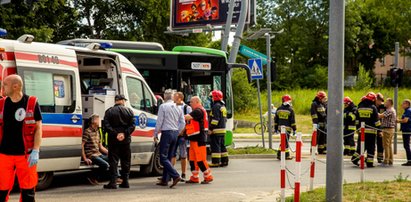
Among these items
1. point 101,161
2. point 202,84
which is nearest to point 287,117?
point 202,84

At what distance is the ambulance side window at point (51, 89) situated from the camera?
11258 millimetres

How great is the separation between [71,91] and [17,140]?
4.09 meters

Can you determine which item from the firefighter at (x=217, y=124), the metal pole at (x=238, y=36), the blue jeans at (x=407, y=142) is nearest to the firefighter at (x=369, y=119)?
the blue jeans at (x=407, y=142)

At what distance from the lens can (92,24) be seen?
150 ft

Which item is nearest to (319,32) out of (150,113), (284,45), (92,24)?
(284,45)

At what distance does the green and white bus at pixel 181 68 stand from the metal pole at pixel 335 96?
28.3 feet

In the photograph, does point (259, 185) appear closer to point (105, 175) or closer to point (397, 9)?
point (105, 175)

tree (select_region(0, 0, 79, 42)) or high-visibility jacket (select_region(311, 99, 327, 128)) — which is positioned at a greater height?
tree (select_region(0, 0, 79, 42))

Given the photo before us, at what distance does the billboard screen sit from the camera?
33438 millimetres

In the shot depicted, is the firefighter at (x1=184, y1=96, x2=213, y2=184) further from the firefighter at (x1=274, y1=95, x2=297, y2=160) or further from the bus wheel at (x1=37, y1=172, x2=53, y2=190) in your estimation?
the firefighter at (x1=274, y1=95, x2=297, y2=160)

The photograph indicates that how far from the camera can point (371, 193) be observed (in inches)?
A: 419

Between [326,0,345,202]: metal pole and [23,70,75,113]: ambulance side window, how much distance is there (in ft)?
16.0

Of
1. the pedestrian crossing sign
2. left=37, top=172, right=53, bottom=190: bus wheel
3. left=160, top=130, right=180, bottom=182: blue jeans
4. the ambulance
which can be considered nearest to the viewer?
the ambulance

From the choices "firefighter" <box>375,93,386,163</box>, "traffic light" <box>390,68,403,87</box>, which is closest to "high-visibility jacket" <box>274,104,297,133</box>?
"firefighter" <box>375,93,386,163</box>
